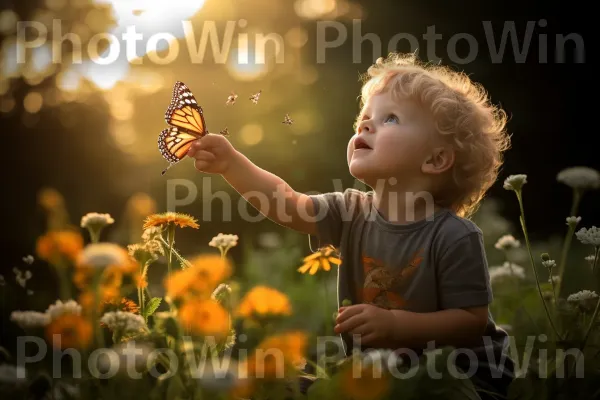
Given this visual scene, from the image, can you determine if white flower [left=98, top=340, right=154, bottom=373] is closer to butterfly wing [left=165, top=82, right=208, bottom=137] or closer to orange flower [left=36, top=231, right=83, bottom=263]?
orange flower [left=36, top=231, right=83, bottom=263]

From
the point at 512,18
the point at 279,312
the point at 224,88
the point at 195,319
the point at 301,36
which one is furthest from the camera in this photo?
the point at 512,18

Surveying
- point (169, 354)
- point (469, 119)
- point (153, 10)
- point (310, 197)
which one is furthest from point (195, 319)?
point (153, 10)

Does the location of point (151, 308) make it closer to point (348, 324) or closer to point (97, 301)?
point (97, 301)

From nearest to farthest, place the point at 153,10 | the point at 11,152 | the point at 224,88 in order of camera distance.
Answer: the point at 153,10
the point at 11,152
the point at 224,88

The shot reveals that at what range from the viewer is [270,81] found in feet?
15.1

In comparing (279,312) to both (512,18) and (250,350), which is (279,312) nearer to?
(250,350)

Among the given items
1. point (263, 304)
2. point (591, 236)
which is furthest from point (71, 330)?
point (591, 236)

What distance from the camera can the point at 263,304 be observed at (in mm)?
1413

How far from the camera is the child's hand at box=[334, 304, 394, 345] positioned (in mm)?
1569

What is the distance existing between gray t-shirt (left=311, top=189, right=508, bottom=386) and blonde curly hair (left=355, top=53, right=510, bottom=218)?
13 centimetres

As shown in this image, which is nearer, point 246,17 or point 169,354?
point 169,354

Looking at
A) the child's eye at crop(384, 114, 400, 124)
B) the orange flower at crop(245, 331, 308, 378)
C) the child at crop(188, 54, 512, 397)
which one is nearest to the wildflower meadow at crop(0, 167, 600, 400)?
the orange flower at crop(245, 331, 308, 378)

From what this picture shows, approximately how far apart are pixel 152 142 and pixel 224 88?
2.11 ft

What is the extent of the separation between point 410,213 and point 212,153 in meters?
0.56
